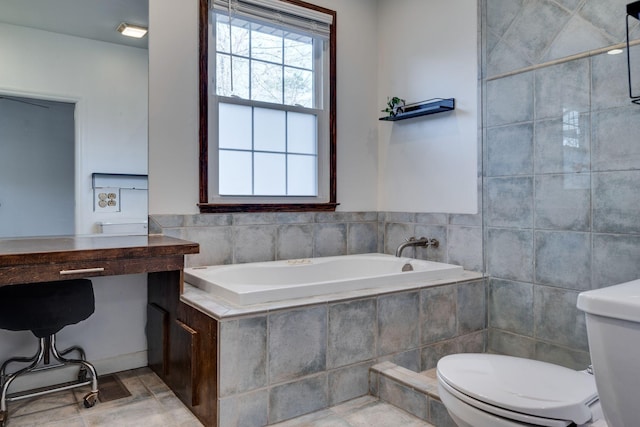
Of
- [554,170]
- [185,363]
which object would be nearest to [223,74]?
[185,363]

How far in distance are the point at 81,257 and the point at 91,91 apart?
1074mm

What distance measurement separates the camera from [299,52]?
3.23 m

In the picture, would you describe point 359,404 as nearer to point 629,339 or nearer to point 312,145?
point 629,339

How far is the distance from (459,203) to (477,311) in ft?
2.36

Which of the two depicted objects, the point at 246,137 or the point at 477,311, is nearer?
the point at 477,311

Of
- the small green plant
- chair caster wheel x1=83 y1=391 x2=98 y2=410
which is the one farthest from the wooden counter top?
the small green plant

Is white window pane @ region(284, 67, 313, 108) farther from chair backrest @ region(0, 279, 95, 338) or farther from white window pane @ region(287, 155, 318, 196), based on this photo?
chair backrest @ region(0, 279, 95, 338)

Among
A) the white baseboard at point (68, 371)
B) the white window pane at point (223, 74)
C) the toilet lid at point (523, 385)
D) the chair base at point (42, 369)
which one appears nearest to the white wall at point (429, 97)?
the white window pane at point (223, 74)

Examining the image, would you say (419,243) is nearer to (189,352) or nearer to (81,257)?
(189,352)

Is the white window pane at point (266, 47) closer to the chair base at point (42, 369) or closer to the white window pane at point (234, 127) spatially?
the white window pane at point (234, 127)

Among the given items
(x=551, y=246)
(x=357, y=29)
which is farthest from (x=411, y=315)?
(x=357, y=29)

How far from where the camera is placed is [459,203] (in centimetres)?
297

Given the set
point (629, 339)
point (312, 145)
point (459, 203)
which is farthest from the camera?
point (312, 145)

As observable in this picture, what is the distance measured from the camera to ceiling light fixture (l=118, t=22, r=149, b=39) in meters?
2.51
